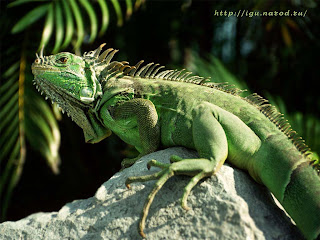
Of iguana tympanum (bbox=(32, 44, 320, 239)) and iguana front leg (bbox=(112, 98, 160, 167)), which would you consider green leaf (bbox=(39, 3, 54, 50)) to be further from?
iguana front leg (bbox=(112, 98, 160, 167))

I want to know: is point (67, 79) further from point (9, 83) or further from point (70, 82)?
point (9, 83)

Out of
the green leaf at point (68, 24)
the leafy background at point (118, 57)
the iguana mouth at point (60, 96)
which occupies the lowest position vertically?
the leafy background at point (118, 57)

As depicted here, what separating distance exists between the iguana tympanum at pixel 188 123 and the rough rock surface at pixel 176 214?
0.27ft

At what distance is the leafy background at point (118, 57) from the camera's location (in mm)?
4223

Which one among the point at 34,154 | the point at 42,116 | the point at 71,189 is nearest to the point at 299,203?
the point at 42,116

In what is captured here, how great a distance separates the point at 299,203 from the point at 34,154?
11.6 feet

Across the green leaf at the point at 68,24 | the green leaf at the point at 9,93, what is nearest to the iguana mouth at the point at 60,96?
the green leaf at the point at 68,24

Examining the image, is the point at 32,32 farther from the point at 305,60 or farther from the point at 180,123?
the point at 305,60

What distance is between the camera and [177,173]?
208 centimetres

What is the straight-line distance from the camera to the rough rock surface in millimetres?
1963

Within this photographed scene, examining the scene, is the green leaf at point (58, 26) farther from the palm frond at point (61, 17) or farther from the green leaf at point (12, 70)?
the green leaf at point (12, 70)

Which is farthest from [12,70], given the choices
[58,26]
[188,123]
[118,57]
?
[188,123]

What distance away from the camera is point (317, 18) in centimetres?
565

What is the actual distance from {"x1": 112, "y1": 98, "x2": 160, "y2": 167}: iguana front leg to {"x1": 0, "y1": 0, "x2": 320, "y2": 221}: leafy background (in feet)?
4.77
